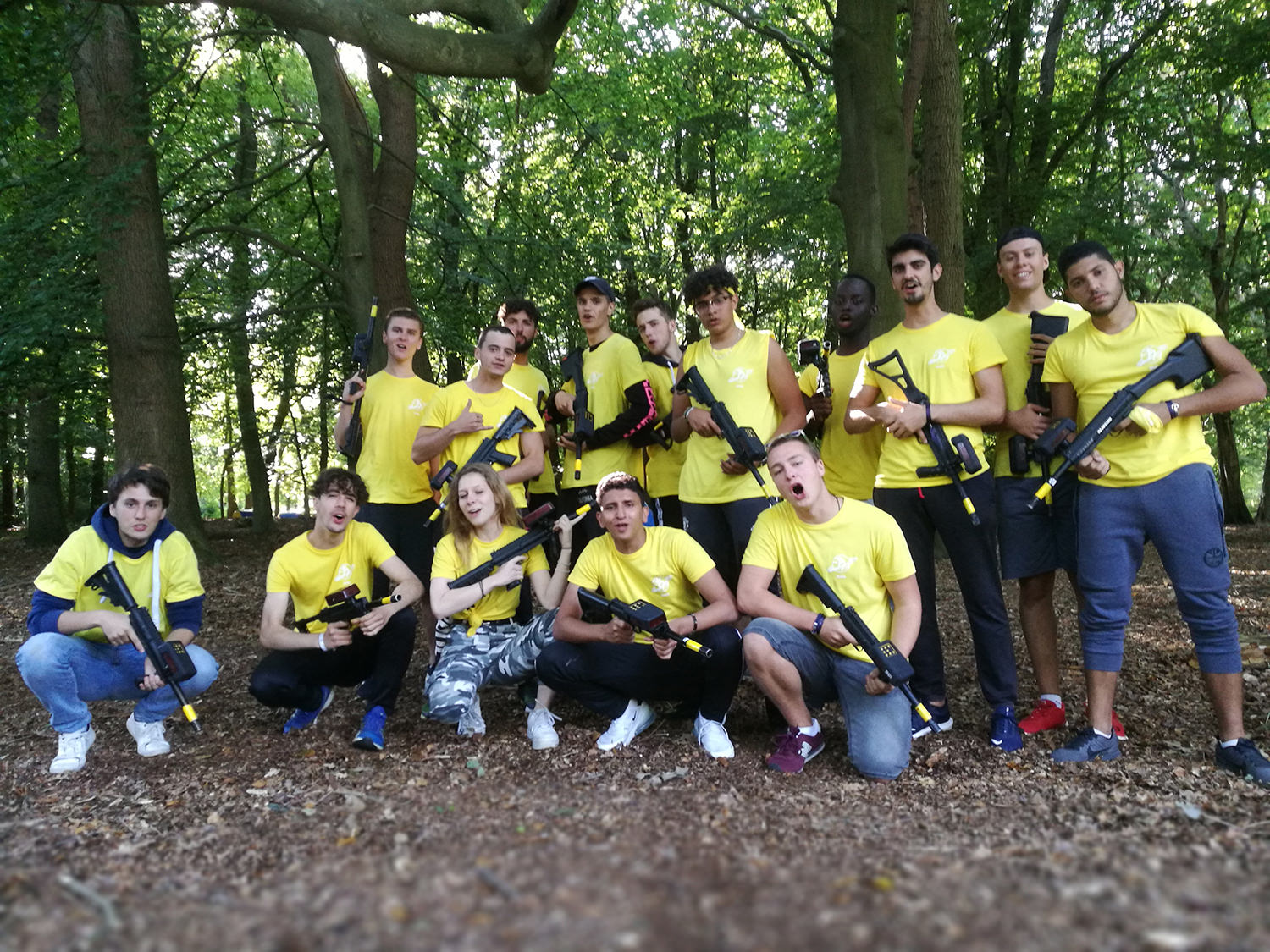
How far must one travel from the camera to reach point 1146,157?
43.1 feet

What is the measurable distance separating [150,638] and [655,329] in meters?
3.16

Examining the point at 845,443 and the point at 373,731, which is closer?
the point at 373,731

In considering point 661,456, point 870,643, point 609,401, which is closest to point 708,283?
Result: point 609,401

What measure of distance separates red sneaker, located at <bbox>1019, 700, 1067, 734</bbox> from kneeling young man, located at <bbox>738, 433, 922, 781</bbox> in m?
0.82

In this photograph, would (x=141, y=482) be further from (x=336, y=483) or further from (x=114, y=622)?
(x=336, y=483)

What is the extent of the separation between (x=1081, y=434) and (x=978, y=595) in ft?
2.90

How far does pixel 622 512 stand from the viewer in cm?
441

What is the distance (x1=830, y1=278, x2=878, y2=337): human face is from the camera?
5.09 metres

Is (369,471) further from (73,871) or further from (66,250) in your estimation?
(66,250)

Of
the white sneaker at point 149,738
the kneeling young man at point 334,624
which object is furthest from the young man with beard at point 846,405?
the white sneaker at point 149,738

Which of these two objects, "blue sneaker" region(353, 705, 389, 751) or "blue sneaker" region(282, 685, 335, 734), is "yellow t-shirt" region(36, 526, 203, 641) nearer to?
"blue sneaker" region(282, 685, 335, 734)

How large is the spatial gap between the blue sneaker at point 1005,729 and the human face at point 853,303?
7.14ft

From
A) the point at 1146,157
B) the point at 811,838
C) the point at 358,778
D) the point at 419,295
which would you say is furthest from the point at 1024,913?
the point at 1146,157

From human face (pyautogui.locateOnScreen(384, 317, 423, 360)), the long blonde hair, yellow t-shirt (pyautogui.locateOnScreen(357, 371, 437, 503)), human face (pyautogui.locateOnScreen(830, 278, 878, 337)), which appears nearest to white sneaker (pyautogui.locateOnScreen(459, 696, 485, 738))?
the long blonde hair
